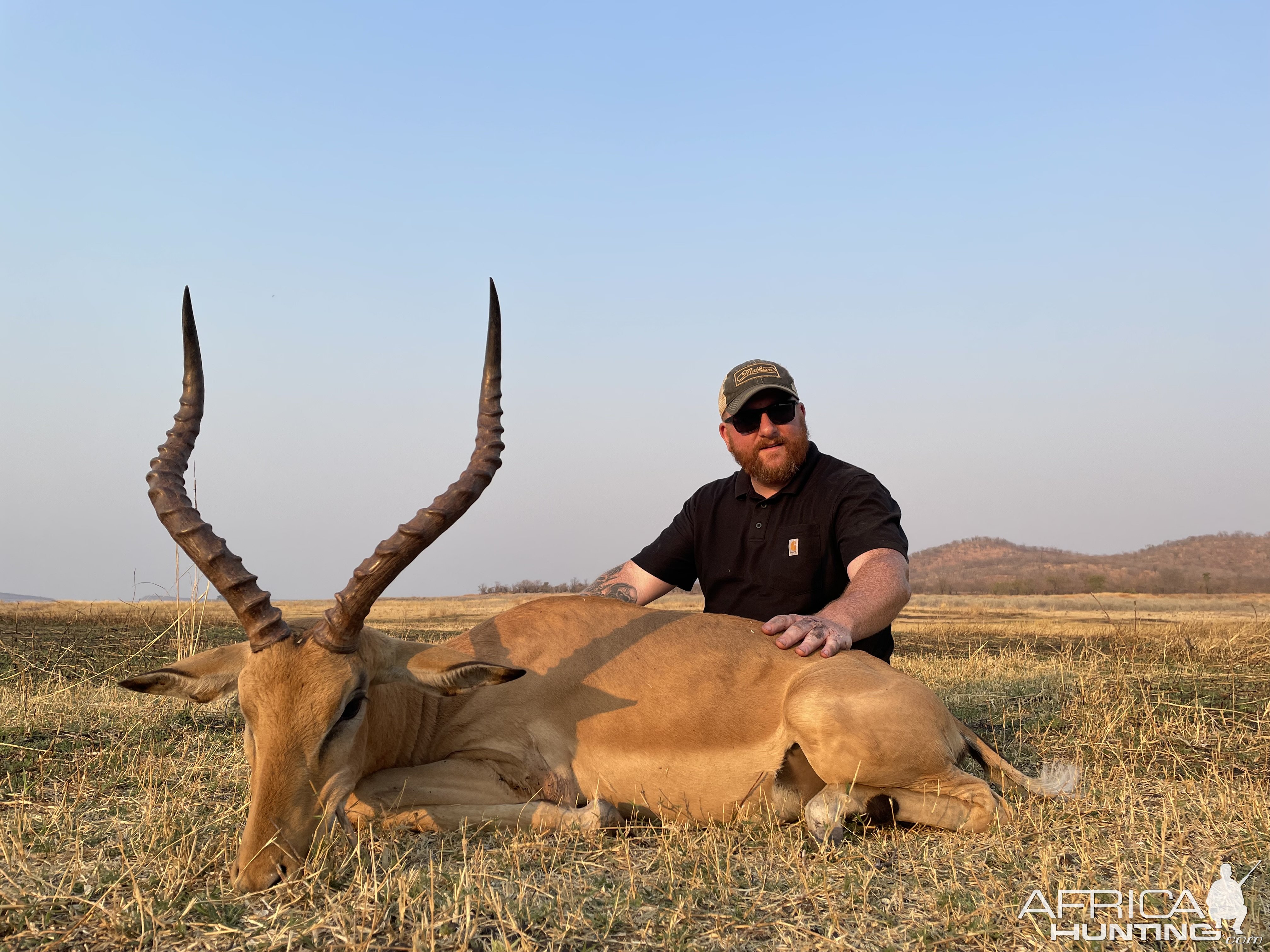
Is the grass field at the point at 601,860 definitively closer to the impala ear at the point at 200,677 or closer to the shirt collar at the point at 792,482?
the impala ear at the point at 200,677

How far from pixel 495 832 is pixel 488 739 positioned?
0.61 metres

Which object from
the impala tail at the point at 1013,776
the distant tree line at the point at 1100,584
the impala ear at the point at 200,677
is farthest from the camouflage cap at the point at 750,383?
the distant tree line at the point at 1100,584

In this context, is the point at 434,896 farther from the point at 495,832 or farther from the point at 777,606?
the point at 777,606

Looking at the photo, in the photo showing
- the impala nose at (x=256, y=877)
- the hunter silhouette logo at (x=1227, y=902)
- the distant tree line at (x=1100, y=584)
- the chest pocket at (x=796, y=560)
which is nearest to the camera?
the hunter silhouette logo at (x=1227, y=902)

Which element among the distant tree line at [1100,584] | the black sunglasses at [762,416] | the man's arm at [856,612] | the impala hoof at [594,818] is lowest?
the distant tree line at [1100,584]

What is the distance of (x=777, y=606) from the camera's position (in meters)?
7.09

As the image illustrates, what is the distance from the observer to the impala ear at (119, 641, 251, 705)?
183 inches

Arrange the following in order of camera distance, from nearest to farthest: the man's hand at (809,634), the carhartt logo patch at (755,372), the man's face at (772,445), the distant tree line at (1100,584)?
the man's hand at (809,634), the man's face at (772,445), the carhartt logo patch at (755,372), the distant tree line at (1100,584)

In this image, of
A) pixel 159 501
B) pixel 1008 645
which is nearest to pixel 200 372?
pixel 159 501

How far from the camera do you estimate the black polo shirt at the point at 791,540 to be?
6715 millimetres

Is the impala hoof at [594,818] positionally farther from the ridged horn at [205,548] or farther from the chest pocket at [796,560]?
the chest pocket at [796,560]

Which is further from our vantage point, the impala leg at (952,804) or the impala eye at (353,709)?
the impala leg at (952,804)

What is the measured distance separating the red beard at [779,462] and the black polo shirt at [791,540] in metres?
0.08

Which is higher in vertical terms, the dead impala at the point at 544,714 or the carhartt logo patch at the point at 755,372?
the carhartt logo patch at the point at 755,372
